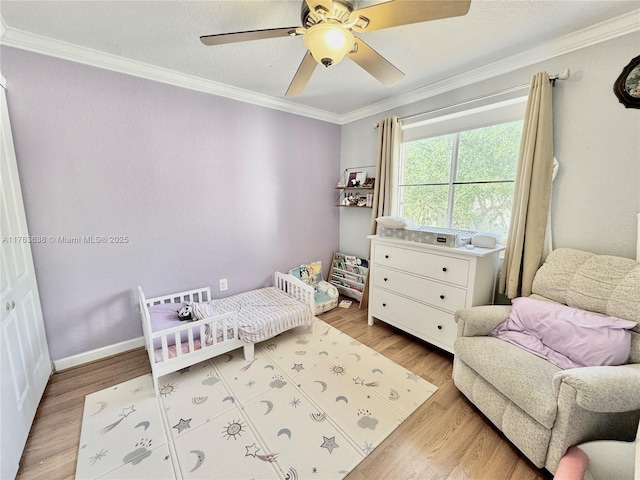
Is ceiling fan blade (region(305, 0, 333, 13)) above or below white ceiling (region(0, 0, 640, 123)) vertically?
below

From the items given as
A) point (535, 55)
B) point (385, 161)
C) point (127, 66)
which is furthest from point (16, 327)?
point (535, 55)

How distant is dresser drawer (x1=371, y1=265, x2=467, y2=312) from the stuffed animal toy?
1.79 meters

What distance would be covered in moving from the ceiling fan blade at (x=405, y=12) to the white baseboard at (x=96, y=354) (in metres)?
2.93

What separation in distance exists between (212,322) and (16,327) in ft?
3.50

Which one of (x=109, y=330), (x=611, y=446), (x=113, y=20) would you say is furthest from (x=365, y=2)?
(x=109, y=330)

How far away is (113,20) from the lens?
63.7 inches

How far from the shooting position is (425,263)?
2.33 m

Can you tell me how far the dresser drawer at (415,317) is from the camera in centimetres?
223

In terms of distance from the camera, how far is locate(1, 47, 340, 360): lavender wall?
6.28 feet

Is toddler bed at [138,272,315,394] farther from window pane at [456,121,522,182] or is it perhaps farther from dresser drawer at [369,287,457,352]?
window pane at [456,121,522,182]

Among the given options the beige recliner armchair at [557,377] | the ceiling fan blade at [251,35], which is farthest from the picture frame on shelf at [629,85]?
the ceiling fan blade at [251,35]

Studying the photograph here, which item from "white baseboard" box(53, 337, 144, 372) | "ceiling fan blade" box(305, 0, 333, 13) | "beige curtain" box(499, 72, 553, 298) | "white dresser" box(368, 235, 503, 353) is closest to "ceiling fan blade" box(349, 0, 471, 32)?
"ceiling fan blade" box(305, 0, 333, 13)

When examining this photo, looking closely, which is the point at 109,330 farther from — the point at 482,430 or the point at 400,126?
the point at 400,126

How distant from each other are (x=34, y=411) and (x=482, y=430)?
109 inches
